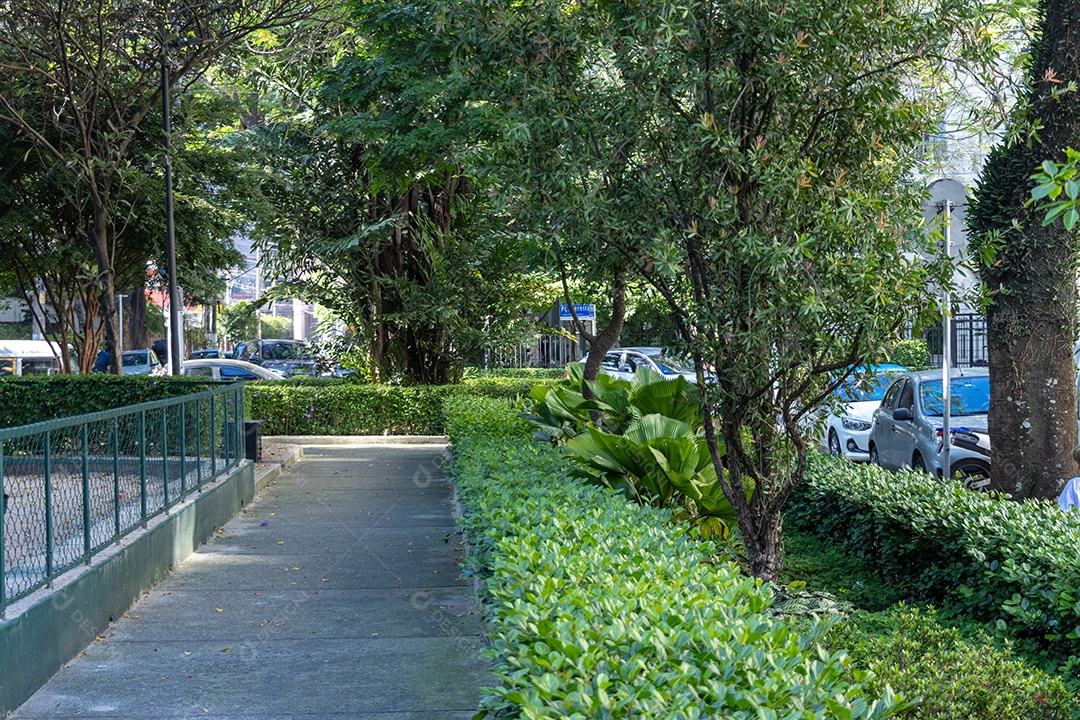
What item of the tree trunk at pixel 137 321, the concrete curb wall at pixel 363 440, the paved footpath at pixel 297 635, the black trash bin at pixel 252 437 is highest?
the tree trunk at pixel 137 321

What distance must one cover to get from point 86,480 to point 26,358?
148 feet

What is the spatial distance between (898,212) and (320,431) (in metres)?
16.2

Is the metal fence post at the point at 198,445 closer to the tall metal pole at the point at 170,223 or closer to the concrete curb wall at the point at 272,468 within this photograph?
the concrete curb wall at the point at 272,468

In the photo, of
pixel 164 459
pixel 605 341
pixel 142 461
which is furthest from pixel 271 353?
pixel 142 461

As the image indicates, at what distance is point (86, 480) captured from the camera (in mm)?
7031

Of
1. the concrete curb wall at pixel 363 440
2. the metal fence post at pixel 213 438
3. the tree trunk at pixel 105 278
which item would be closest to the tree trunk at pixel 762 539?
the metal fence post at pixel 213 438

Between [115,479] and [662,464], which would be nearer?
[115,479]

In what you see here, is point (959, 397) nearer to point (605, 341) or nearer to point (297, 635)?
point (605, 341)

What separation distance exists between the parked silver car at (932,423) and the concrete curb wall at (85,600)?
24.3ft

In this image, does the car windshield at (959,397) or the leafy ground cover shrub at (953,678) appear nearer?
the leafy ground cover shrub at (953,678)

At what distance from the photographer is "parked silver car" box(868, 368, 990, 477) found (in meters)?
12.3

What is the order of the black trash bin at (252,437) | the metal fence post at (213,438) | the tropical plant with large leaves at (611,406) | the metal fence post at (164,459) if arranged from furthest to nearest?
the black trash bin at (252,437) < the metal fence post at (213,438) < the tropical plant with large leaves at (611,406) < the metal fence post at (164,459)

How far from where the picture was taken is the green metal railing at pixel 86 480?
5.95 m

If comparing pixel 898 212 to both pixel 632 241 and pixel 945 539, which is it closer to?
pixel 632 241
